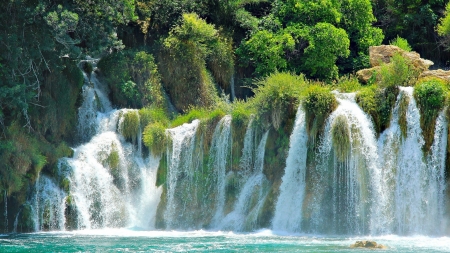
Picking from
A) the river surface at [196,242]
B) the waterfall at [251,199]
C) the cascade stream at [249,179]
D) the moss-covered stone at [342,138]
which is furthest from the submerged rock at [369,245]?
the waterfall at [251,199]

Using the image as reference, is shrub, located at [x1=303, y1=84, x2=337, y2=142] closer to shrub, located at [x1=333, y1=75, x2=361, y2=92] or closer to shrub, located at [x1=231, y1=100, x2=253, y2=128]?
shrub, located at [x1=333, y1=75, x2=361, y2=92]

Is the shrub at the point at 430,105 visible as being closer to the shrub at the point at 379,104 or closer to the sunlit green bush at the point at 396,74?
the shrub at the point at 379,104

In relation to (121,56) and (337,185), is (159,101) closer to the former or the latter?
(121,56)

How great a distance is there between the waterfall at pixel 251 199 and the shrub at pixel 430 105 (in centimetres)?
633

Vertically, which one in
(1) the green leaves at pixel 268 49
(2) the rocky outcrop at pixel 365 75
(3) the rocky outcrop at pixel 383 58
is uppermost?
(1) the green leaves at pixel 268 49

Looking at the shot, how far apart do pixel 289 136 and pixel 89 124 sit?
30.9 feet

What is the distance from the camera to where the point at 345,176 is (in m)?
31.2

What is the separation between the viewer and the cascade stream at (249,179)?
30.6 metres

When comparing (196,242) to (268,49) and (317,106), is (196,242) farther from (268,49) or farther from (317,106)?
(268,49)

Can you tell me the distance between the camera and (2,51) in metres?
33.4

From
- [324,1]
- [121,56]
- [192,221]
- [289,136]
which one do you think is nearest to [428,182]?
[289,136]

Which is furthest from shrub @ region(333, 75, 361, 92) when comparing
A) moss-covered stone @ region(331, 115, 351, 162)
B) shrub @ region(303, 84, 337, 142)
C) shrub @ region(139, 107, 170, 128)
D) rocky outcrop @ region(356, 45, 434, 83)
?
shrub @ region(139, 107, 170, 128)

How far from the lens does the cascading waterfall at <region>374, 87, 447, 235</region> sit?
30.2 m

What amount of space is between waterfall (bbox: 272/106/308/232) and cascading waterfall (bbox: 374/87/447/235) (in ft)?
10.2
